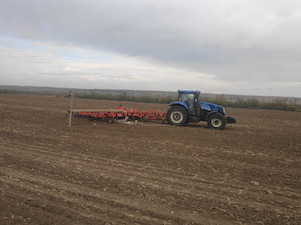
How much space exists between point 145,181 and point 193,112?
6897 millimetres

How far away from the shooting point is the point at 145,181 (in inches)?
168

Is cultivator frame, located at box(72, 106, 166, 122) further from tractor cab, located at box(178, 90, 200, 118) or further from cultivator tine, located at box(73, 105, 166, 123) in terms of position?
tractor cab, located at box(178, 90, 200, 118)

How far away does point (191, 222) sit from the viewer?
3.06 metres

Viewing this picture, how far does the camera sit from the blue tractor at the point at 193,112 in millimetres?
10430

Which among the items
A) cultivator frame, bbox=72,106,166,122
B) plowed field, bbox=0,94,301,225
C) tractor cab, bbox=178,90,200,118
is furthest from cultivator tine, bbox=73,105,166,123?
plowed field, bbox=0,94,301,225

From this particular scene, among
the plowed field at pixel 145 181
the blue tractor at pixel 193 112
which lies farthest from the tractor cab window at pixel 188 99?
the plowed field at pixel 145 181

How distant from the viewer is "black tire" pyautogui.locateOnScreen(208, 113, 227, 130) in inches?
403

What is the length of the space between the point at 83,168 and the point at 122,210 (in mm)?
1863

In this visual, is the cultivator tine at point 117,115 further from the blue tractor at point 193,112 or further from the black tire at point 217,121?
the black tire at point 217,121

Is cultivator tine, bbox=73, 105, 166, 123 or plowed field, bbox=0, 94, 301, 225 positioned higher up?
cultivator tine, bbox=73, 105, 166, 123

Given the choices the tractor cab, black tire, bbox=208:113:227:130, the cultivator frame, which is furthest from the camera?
the cultivator frame

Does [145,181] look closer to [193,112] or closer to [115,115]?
[193,112]

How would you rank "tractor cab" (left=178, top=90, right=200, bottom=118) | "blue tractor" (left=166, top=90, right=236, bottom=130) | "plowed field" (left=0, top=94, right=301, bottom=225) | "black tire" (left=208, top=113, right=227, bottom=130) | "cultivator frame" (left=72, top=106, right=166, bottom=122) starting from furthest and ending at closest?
1. "cultivator frame" (left=72, top=106, right=166, bottom=122)
2. "tractor cab" (left=178, top=90, right=200, bottom=118)
3. "blue tractor" (left=166, top=90, right=236, bottom=130)
4. "black tire" (left=208, top=113, right=227, bottom=130)
5. "plowed field" (left=0, top=94, right=301, bottom=225)

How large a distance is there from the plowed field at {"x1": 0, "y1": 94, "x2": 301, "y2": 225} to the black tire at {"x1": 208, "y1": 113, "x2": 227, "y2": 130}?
2.63 meters
